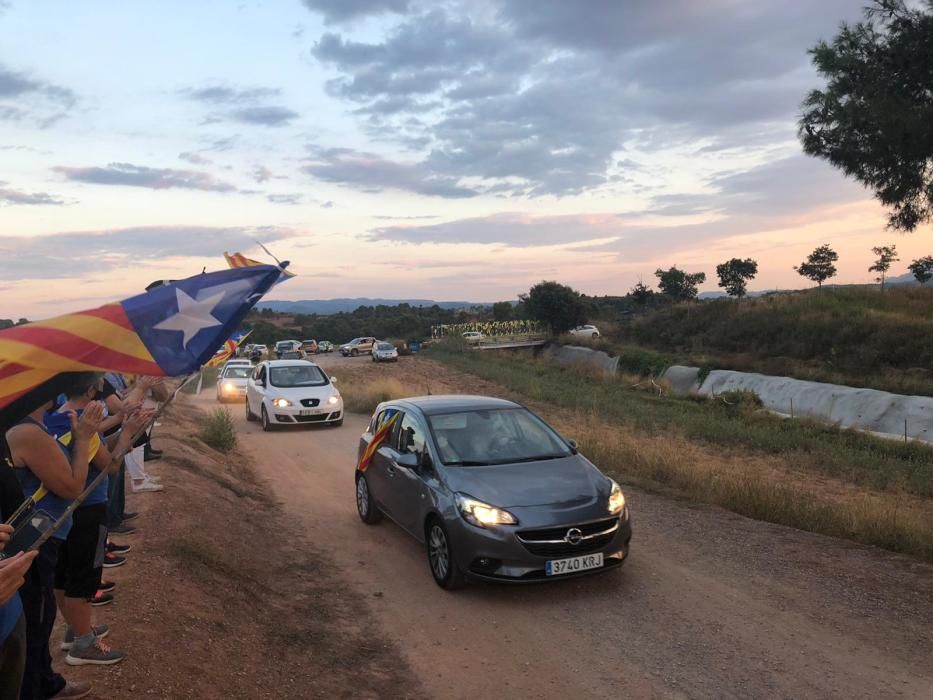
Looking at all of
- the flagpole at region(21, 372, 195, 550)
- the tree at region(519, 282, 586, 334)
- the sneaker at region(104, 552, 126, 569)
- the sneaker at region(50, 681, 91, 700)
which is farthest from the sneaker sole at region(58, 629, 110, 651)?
the tree at region(519, 282, 586, 334)

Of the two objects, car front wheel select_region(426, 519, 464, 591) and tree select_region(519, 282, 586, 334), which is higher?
tree select_region(519, 282, 586, 334)

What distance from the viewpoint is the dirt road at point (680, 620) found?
15.0 feet

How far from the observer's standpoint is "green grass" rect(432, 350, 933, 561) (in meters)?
8.13

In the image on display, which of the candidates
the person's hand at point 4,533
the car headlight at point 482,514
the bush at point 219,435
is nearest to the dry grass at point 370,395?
the bush at point 219,435

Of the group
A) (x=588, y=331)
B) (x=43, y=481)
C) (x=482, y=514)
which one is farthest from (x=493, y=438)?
(x=588, y=331)

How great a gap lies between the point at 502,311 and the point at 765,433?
80895 mm

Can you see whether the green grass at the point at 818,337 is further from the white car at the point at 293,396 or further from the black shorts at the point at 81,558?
the black shorts at the point at 81,558

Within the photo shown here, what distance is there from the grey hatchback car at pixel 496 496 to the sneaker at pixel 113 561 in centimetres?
253

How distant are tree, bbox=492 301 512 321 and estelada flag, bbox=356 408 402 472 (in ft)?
285

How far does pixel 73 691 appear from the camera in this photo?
376 cm

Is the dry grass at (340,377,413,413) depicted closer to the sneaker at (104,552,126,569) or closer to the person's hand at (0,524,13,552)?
the sneaker at (104,552,126,569)

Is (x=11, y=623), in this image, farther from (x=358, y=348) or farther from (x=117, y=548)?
(x=358, y=348)

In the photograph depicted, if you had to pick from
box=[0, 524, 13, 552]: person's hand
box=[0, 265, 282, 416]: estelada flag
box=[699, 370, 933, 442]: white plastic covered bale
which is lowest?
box=[699, 370, 933, 442]: white plastic covered bale

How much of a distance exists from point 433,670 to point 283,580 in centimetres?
232
